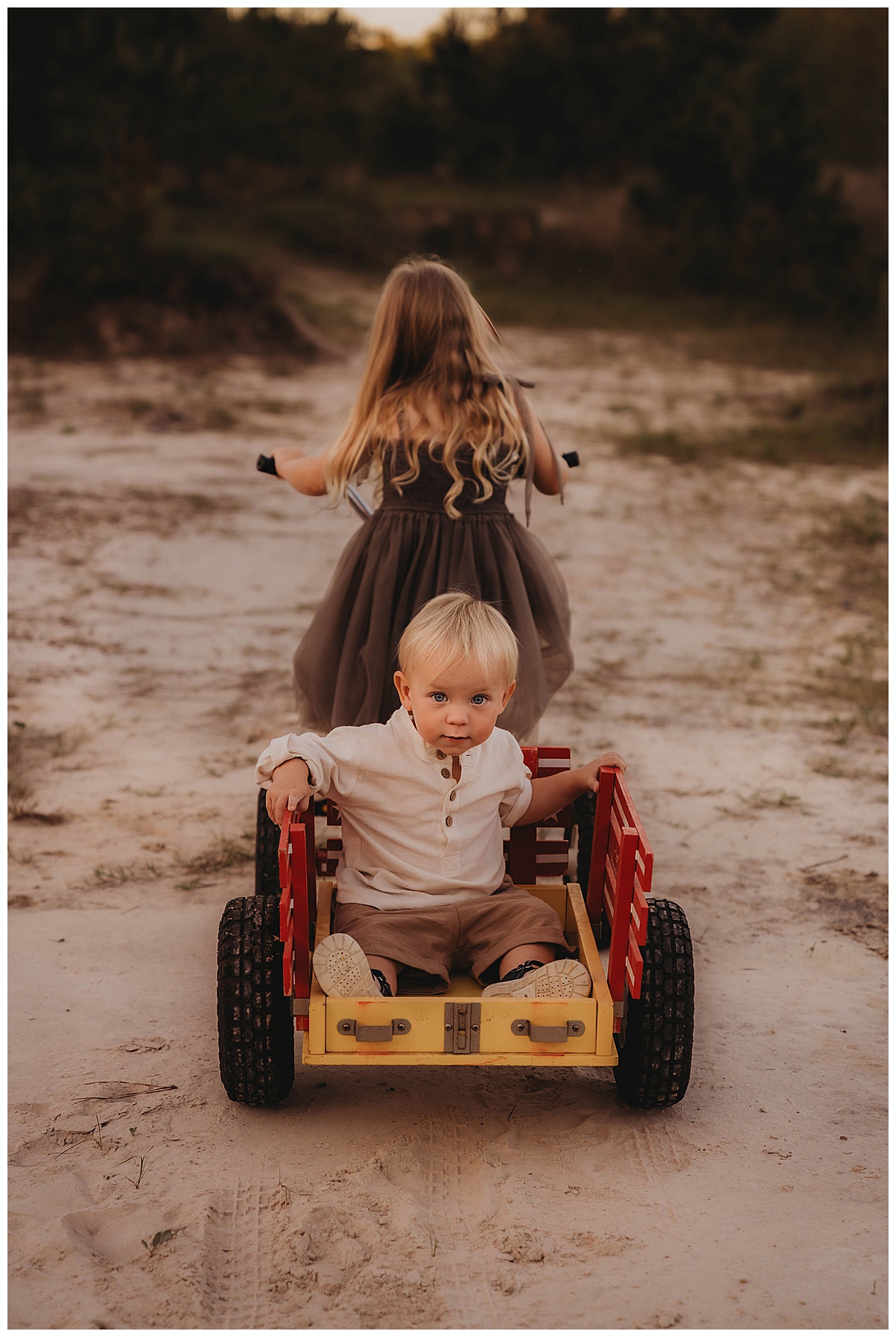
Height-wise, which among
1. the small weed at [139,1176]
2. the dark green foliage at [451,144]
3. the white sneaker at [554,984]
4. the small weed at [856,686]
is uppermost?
the dark green foliage at [451,144]

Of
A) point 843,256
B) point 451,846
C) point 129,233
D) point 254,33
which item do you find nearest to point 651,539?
point 451,846

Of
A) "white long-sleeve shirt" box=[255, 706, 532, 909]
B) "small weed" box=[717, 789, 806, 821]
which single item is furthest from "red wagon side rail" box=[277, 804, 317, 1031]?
"small weed" box=[717, 789, 806, 821]

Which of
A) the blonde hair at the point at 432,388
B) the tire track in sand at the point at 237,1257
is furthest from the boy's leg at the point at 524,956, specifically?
the blonde hair at the point at 432,388

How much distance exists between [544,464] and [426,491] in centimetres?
35

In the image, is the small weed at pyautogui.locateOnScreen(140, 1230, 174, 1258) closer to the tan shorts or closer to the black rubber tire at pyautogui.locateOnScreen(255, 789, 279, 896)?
the tan shorts

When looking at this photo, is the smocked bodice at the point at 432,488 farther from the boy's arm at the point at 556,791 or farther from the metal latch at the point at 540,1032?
the metal latch at the point at 540,1032

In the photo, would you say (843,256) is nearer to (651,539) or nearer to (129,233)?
(129,233)

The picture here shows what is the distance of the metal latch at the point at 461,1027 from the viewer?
8.63ft

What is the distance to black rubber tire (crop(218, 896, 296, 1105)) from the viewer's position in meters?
2.75

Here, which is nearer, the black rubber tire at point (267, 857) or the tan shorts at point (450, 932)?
the tan shorts at point (450, 932)

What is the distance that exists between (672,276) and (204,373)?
10143 millimetres

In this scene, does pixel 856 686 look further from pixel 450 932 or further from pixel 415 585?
pixel 450 932

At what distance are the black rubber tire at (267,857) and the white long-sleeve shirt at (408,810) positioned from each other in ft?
1.55

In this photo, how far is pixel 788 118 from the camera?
1900 centimetres
